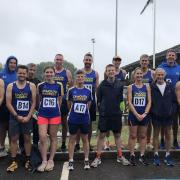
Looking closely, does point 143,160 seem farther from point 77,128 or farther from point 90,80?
point 90,80

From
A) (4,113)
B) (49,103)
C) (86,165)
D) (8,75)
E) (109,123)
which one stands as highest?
(8,75)

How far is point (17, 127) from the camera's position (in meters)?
7.83

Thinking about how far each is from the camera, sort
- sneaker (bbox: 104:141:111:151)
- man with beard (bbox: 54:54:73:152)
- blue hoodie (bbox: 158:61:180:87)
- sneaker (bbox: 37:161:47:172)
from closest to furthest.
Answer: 1. sneaker (bbox: 37:161:47:172)
2. man with beard (bbox: 54:54:73:152)
3. blue hoodie (bbox: 158:61:180:87)
4. sneaker (bbox: 104:141:111:151)

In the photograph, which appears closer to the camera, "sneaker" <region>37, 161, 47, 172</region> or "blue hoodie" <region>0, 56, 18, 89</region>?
"sneaker" <region>37, 161, 47, 172</region>

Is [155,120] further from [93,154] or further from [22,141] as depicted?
[22,141]

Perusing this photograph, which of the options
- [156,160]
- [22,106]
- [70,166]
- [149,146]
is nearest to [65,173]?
[70,166]

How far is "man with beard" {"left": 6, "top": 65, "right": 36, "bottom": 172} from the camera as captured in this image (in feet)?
25.6

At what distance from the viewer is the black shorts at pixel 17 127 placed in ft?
25.6

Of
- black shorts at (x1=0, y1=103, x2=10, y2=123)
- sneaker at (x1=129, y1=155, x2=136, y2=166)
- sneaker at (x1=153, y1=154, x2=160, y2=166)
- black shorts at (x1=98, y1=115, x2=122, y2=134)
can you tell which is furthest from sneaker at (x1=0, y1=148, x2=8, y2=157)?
sneaker at (x1=153, y1=154, x2=160, y2=166)

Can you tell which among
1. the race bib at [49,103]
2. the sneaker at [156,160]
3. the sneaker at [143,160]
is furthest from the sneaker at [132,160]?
the race bib at [49,103]

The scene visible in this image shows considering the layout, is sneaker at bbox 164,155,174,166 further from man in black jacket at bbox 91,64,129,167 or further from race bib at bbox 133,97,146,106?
race bib at bbox 133,97,146,106

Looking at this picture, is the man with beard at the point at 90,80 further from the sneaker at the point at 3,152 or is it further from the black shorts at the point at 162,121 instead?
the sneaker at the point at 3,152

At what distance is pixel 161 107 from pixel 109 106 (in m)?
1.11

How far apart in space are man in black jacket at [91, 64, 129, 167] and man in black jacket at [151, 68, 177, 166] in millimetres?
717
